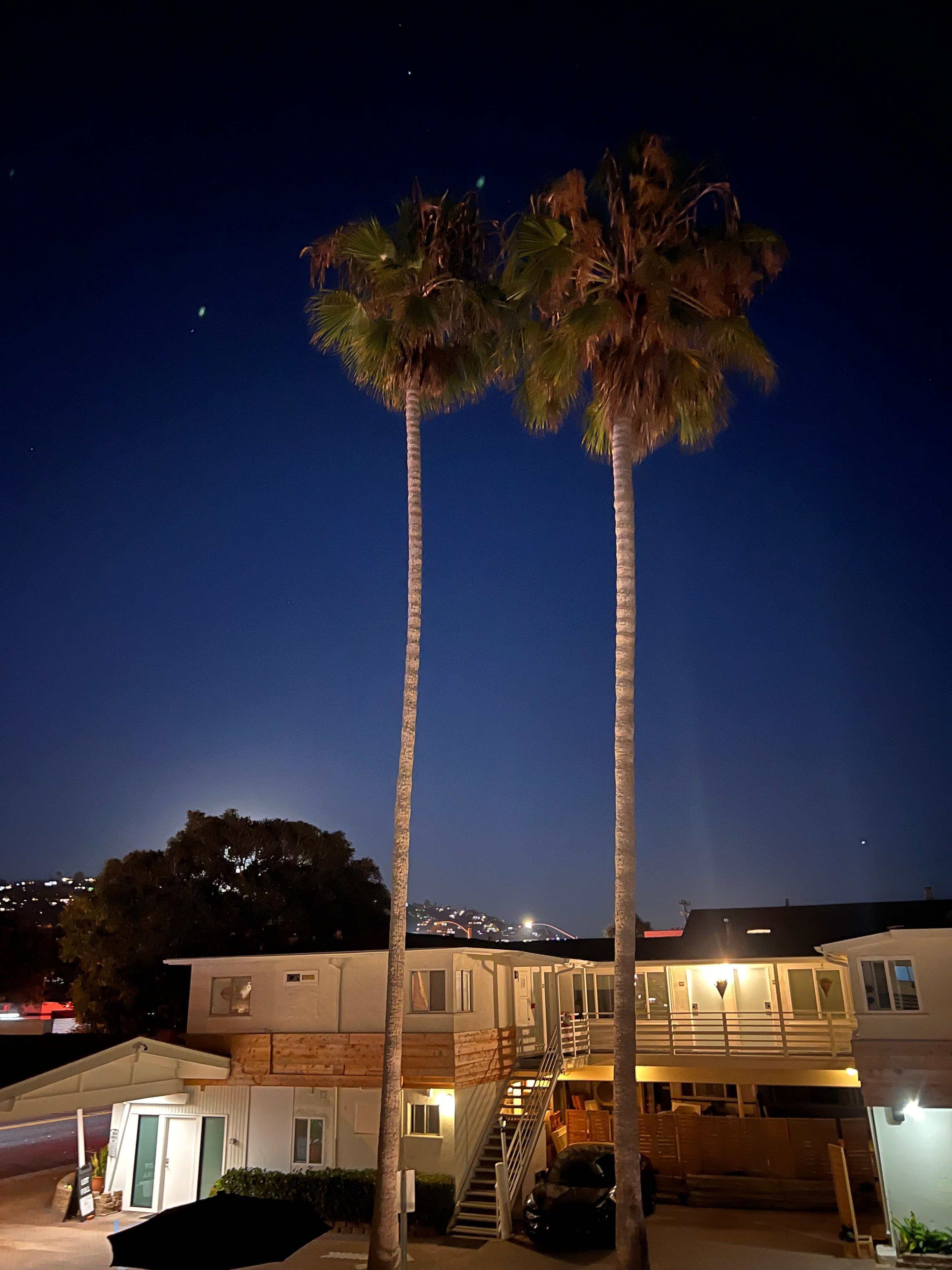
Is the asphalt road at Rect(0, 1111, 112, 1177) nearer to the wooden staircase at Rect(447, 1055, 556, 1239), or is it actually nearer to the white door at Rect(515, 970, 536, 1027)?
the wooden staircase at Rect(447, 1055, 556, 1239)

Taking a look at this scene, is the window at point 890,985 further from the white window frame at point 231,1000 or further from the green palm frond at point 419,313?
the green palm frond at point 419,313

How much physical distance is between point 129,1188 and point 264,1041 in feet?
16.0

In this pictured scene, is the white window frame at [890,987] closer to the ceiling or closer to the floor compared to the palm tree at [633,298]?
closer to the floor

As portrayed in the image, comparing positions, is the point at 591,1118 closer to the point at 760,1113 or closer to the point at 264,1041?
the point at 760,1113

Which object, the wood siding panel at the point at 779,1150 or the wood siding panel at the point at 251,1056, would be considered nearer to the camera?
the wood siding panel at the point at 251,1056

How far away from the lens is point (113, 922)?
115ft

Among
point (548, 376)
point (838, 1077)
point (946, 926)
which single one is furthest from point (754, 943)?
point (548, 376)

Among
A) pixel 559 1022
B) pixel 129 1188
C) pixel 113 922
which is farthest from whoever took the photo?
pixel 113 922

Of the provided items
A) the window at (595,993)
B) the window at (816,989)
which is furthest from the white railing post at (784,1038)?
the window at (595,993)

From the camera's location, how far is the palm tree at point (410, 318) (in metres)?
18.5

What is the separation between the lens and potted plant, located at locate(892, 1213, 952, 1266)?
16594mm

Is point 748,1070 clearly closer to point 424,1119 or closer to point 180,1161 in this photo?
point 424,1119

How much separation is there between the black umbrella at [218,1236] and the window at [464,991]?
8.73 meters

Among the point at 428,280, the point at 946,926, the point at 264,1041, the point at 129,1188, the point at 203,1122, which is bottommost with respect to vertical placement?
the point at 129,1188
